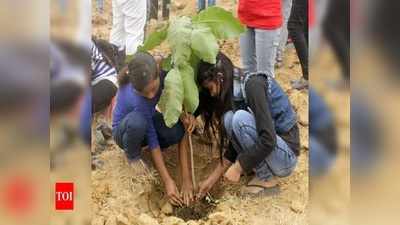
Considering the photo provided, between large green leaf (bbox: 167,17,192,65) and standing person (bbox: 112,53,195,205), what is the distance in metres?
0.14

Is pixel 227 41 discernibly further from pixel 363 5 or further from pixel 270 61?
pixel 363 5

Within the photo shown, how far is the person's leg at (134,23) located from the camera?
3635 millimetres

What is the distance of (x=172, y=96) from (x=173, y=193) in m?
0.59

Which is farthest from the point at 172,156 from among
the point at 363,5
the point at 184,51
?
the point at 363,5

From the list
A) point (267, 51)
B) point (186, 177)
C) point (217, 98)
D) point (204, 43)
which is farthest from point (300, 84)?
point (186, 177)

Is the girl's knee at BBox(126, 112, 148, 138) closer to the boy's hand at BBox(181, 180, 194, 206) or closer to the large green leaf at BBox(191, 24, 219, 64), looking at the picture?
the boy's hand at BBox(181, 180, 194, 206)

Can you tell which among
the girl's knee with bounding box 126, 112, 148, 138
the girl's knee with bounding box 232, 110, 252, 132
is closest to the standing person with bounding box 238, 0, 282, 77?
the girl's knee with bounding box 232, 110, 252, 132

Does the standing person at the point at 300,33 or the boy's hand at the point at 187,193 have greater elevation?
the standing person at the point at 300,33

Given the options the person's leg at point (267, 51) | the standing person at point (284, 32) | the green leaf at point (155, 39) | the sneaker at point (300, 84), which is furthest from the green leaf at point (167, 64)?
the sneaker at point (300, 84)

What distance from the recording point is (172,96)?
11.6 feet

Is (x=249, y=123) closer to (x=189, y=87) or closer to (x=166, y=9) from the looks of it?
(x=189, y=87)

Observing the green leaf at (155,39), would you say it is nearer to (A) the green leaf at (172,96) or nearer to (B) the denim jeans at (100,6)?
(A) the green leaf at (172,96)

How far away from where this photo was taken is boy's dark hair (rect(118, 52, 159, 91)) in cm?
361

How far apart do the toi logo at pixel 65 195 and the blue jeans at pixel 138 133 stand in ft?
1.29
